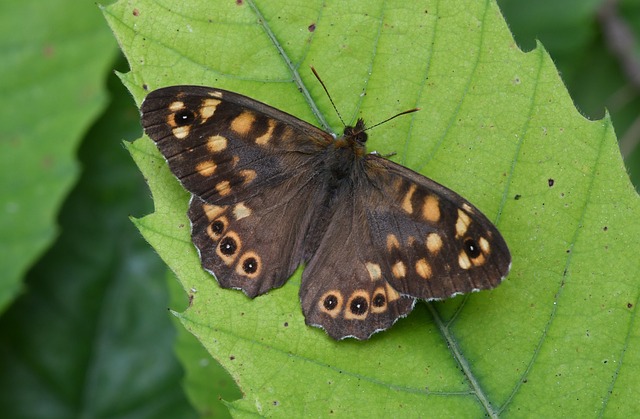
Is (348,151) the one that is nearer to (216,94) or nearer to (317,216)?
(317,216)

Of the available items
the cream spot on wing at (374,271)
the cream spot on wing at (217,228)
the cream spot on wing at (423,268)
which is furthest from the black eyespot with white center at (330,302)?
the cream spot on wing at (217,228)

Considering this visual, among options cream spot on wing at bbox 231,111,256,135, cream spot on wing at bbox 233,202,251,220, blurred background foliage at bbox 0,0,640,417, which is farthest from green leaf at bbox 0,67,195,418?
cream spot on wing at bbox 231,111,256,135

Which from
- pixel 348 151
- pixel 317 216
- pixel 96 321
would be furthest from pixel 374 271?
pixel 96 321

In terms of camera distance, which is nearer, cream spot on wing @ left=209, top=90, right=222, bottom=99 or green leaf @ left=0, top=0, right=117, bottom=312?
cream spot on wing @ left=209, top=90, right=222, bottom=99

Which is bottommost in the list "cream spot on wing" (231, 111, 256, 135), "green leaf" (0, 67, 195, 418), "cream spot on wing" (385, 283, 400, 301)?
"green leaf" (0, 67, 195, 418)

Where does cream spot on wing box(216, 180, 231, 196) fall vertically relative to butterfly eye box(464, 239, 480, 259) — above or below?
above

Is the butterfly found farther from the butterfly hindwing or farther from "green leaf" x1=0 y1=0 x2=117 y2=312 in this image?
"green leaf" x1=0 y1=0 x2=117 y2=312
